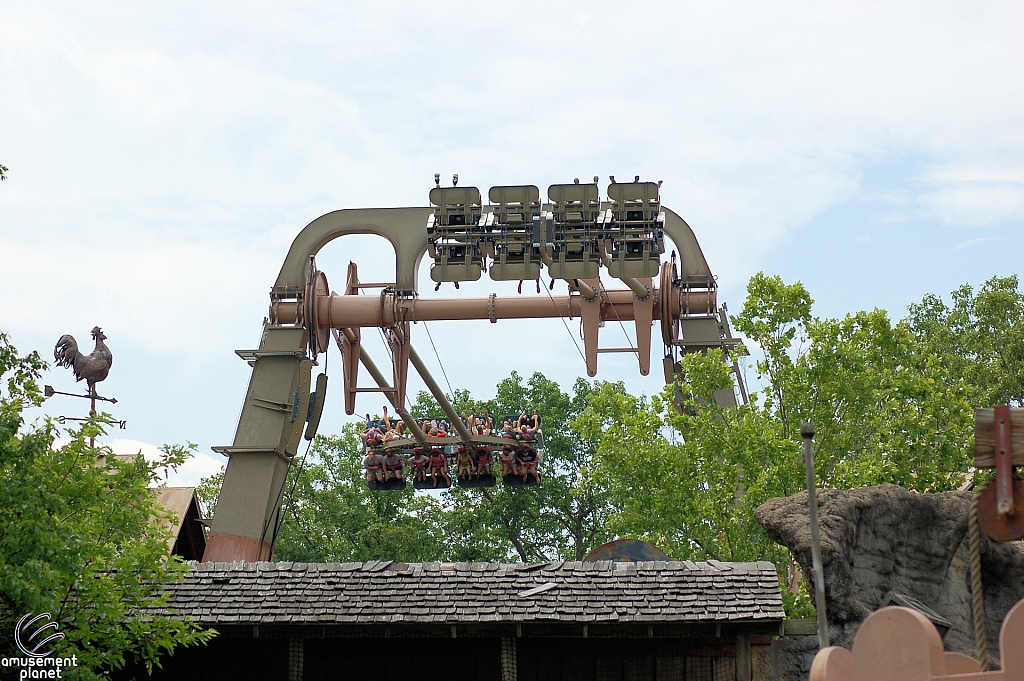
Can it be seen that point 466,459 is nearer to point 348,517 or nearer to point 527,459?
point 527,459

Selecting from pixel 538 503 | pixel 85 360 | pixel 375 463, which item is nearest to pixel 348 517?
pixel 538 503

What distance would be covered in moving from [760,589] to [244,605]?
5.86 meters

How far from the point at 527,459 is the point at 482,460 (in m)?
0.96

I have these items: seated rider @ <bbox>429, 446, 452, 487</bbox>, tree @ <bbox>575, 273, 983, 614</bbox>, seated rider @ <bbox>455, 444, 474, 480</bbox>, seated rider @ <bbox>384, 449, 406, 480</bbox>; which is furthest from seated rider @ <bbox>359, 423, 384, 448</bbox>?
tree @ <bbox>575, 273, 983, 614</bbox>

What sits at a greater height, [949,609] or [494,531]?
[494,531]

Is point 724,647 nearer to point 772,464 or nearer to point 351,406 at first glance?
point 772,464

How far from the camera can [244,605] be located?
46.4ft

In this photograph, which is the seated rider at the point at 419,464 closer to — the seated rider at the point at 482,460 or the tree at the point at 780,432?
the seated rider at the point at 482,460

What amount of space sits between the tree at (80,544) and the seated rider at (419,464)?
1190 centimetres

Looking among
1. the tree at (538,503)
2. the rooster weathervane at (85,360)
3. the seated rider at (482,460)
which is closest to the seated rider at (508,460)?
the seated rider at (482,460)

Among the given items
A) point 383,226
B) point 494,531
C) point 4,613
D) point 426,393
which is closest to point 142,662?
point 4,613

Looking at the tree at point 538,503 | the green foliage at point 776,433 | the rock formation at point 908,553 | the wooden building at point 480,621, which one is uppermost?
the tree at point 538,503

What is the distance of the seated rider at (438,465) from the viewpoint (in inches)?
1022

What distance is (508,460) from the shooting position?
1027 inches
